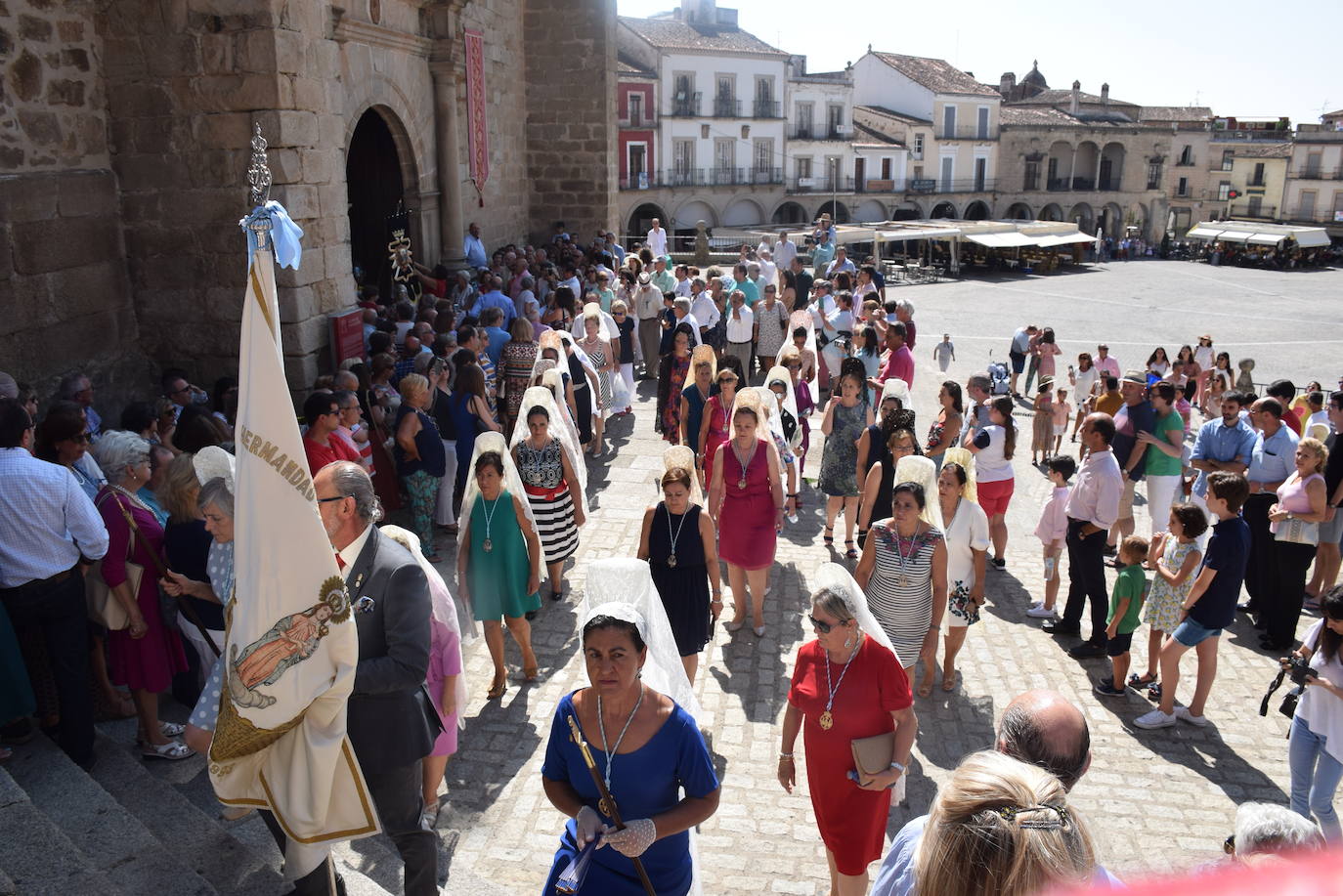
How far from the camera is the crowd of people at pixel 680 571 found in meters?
3.16

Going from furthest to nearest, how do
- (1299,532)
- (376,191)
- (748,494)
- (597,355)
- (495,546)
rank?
(376,191)
(597,355)
(1299,532)
(748,494)
(495,546)

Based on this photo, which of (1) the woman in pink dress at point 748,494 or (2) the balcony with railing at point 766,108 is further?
A: (2) the balcony with railing at point 766,108

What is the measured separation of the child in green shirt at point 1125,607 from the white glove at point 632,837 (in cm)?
395

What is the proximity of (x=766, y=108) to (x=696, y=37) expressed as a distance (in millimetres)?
4513

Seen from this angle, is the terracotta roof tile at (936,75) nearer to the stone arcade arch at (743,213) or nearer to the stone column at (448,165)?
the stone arcade arch at (743,213)

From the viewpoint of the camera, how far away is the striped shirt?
13.3 ft

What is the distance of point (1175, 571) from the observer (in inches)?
222

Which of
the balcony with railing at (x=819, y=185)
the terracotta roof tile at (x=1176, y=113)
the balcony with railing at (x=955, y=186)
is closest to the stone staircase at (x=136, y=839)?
the balcony with railing at (x=819, y=185)

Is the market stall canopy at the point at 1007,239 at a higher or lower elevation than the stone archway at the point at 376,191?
lower

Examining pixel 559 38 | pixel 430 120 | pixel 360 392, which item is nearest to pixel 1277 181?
pixel 559 38

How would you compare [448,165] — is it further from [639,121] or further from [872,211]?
[872,211]

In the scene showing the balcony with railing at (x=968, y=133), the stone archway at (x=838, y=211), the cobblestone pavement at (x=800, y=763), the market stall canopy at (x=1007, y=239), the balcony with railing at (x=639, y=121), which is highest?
the balcony with railing at (x=968, y=133)

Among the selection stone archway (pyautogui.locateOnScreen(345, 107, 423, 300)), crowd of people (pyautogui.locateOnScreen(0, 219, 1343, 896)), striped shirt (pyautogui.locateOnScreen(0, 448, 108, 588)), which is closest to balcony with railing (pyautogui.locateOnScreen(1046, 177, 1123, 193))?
crowd of people (pyautogui.locateOnScreen(0, 219, 1343, 896))

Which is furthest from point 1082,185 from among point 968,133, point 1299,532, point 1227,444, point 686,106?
point 1299,532
